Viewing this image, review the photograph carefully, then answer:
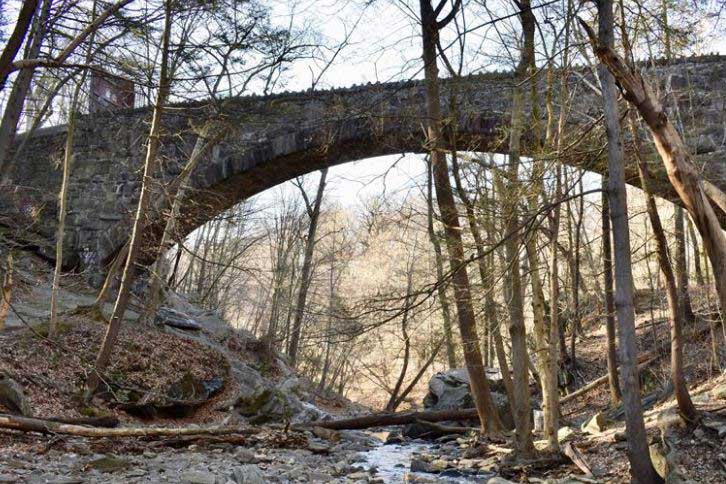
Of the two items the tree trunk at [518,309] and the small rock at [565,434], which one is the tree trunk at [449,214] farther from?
the small rock at [565,434]

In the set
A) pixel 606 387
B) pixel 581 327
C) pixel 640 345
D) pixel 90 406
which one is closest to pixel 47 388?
pixel 90 406

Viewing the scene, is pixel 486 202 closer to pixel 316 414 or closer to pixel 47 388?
pixel 47 388

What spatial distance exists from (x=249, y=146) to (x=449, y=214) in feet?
20.2

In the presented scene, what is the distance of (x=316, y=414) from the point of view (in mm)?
11555

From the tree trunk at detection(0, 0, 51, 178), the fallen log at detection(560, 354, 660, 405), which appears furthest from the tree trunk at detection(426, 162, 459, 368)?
the tree trunk at detection(0, 0, 51, 178)

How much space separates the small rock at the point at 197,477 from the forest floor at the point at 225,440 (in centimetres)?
2

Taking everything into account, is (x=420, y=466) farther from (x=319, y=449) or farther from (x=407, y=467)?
(x=319, y=449)

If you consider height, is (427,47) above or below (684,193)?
above

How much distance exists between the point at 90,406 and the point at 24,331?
7.58 ft

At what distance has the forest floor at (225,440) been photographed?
4.97 metres

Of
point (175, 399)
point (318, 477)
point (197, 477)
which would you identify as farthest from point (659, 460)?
point (175, 399)

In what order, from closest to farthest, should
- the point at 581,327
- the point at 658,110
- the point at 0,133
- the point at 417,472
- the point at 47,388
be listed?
the point at 658,110
the point at 0,133
the point at 417,472
the point at 47,388
the point at 581,327

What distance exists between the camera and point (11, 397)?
6.38 meters

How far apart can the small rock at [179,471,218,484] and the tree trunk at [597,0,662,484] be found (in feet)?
10.4
